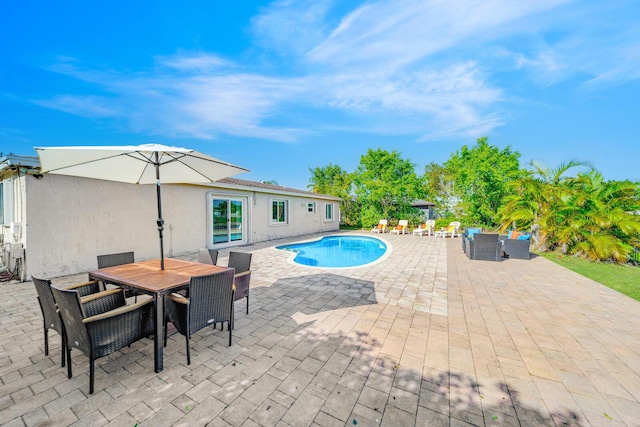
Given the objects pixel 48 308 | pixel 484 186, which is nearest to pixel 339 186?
pixel 484 186

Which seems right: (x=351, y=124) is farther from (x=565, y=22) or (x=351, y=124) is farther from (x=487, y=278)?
(x=487, y=278)

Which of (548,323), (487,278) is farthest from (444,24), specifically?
(548,323)

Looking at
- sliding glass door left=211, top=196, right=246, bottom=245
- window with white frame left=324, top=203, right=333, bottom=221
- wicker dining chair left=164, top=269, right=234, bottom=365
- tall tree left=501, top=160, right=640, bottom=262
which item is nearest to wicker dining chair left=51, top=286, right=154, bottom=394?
wicker dining chair left=164, top=269, right=234, bottom=365

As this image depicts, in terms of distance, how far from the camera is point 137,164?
165 inches

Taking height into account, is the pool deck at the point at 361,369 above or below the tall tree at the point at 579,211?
below

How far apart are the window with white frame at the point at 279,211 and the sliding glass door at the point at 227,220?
90.1 inches

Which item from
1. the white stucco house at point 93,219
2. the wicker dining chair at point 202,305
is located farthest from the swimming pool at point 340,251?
the wicker dining chair at point 202,305

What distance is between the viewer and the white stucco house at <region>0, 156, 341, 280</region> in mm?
5633

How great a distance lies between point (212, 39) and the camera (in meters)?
10.5

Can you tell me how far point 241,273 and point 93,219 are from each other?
6.02 meters

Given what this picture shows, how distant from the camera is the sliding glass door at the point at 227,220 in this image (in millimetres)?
10453

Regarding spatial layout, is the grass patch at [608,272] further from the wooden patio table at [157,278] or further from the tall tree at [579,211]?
the wooden patio table at [157,278]

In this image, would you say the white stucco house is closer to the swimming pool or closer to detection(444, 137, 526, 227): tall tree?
the swimming pool

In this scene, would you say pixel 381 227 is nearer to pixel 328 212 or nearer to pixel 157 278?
pixel 328 212
